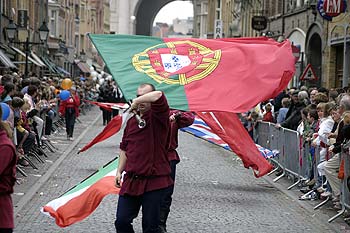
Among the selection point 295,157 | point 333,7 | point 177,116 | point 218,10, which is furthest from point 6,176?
point 218,10

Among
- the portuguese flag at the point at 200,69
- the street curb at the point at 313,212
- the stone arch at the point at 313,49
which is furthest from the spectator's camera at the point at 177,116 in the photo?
the stone arch at the point at 313,49

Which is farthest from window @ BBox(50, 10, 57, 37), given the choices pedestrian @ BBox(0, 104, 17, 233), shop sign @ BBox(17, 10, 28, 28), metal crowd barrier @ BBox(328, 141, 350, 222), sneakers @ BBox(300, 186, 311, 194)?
pedestrian @ BBox(0, 104, 17, 233)

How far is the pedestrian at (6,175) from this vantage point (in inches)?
277

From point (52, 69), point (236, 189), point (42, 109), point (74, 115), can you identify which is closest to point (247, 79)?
point (236, 189)

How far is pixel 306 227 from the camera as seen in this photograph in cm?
1184

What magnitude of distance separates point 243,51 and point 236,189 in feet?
13.9

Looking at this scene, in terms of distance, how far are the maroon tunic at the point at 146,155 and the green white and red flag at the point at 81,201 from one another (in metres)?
1.23

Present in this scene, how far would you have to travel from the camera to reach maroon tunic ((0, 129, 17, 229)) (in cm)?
702

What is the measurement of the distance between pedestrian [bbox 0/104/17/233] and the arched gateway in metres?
107

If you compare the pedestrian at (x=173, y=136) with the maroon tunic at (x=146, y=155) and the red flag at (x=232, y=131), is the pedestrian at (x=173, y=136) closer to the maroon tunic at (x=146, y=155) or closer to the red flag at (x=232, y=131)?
the red flag at (x=232, y=131)

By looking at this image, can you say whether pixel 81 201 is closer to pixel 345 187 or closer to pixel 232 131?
pixel 232 131

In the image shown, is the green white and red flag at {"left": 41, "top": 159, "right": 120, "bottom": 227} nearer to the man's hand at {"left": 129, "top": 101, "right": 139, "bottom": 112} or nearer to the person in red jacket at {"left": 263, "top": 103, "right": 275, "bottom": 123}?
the man's hand at {"left": 129, "top": 101, "right": 139, "bottom": 112}

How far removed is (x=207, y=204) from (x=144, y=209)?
17.0 ft

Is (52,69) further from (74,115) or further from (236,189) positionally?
(236,189)
